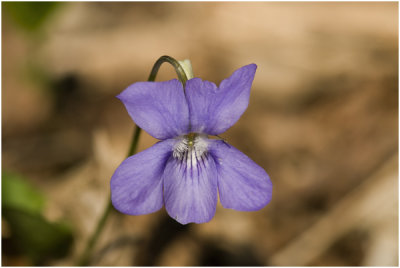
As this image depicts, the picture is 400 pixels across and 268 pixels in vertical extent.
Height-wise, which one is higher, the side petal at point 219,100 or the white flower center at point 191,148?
the side petal at point 219,100

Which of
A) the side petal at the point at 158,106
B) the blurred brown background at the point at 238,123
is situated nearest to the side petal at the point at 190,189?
the side petal at the point at 158,106

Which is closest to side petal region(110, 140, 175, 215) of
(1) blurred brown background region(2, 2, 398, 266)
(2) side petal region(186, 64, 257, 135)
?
(2) side petal region(186, 64, 257, 135)

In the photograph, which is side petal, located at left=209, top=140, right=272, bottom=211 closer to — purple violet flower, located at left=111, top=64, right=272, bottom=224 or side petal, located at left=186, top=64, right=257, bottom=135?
purple violet flower, located at left=111, top=64, right=272, bottom=224

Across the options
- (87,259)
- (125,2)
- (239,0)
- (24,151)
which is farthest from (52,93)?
(239,0)

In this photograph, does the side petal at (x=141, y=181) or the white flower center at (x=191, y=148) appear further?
the white flower center at (x=191, y=148)

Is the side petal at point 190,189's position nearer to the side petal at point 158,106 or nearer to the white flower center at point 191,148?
the white flower center at point 191,148

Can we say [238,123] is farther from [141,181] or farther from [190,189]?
[141,181]
